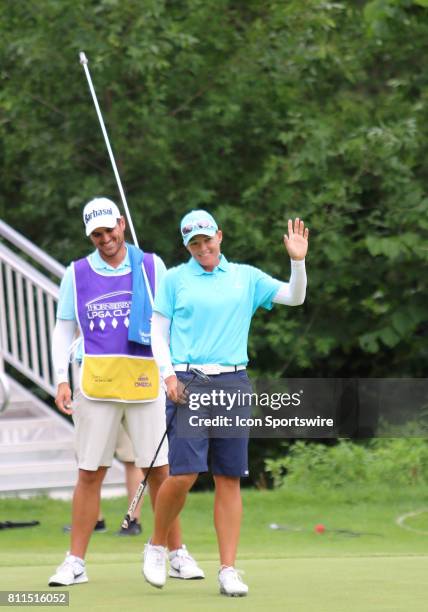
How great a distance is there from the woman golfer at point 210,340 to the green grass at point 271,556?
346 millimetres

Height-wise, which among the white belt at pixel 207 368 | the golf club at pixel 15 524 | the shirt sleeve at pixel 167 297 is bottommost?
the golf club at pixel 15 524

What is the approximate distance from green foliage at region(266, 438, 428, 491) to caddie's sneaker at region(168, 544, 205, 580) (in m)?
4.18

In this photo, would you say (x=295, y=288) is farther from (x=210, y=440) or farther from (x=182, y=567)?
(x=182, y=567)

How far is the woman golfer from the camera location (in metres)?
7.15

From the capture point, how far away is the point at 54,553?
31.1 ft

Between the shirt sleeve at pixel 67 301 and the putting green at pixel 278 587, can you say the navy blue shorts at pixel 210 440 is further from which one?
the shirt sleeve at pixel 67 301

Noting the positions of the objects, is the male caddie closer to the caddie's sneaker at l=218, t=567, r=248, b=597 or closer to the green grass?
the green grass

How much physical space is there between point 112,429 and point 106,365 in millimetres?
325

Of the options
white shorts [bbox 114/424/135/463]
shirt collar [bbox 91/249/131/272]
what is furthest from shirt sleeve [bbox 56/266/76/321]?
white shorts [bbox 114/424/135/463]

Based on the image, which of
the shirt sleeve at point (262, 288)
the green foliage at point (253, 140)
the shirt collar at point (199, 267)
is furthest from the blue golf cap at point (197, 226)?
the green foliage at point (253, 140)

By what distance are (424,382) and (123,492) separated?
147 inches

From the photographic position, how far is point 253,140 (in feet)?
50.7

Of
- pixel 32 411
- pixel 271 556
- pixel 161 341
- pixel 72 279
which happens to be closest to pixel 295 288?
pixel 161 341

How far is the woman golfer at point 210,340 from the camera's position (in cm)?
715
